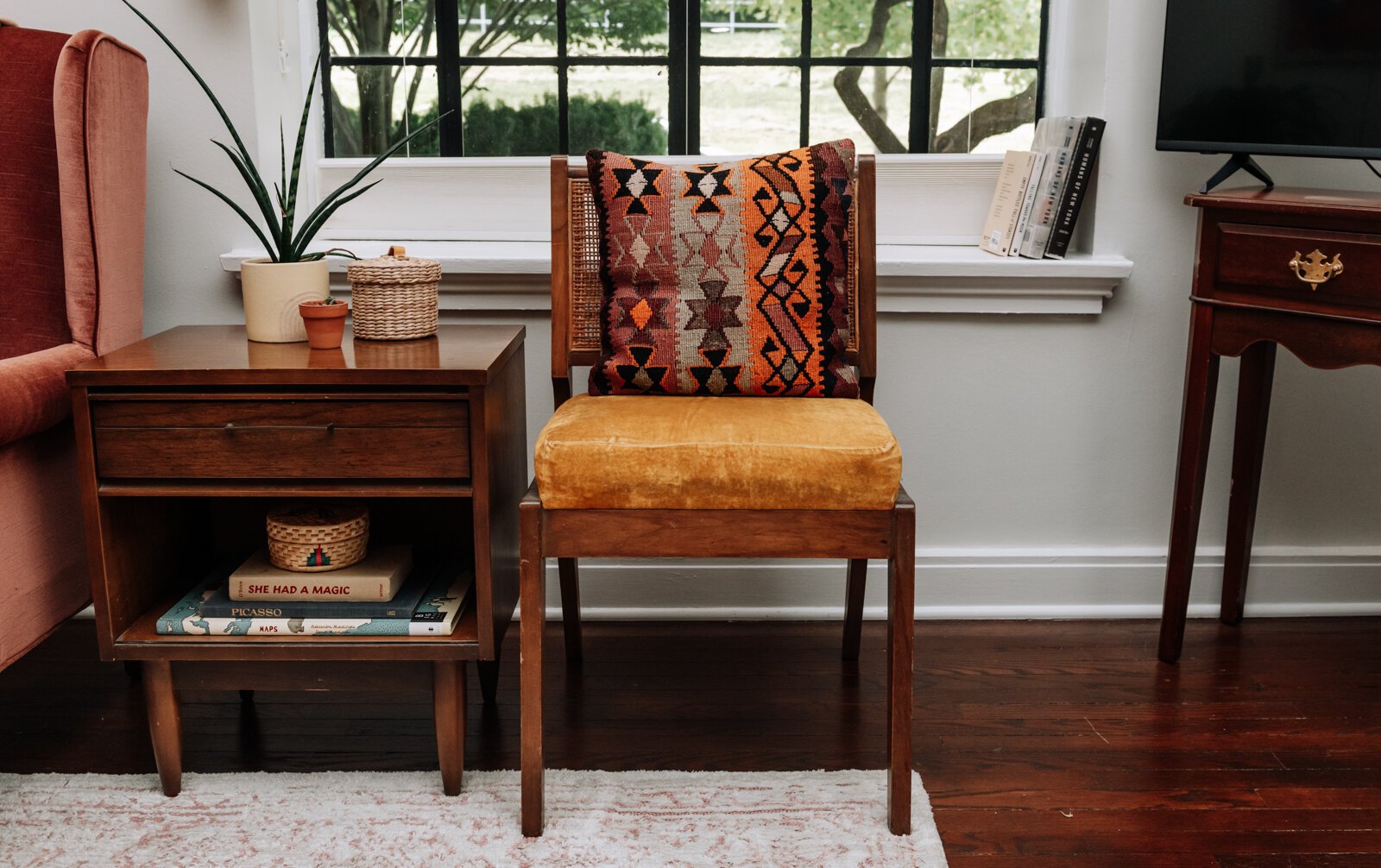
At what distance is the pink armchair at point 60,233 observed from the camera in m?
1.67

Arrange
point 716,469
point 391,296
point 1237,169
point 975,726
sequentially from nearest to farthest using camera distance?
point 716,469
point 391,296
point 975,726
point 1237,169

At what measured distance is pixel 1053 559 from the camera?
2309mm

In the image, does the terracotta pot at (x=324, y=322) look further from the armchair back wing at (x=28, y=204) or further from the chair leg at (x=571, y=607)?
the chair leg at (x=571, y=607)

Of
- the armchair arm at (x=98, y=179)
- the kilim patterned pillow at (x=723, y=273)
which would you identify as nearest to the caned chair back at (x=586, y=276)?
the kilim patterned pillow at (x=723, y=273)

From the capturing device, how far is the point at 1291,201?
5.89ft

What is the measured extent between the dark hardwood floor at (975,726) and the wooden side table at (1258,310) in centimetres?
20

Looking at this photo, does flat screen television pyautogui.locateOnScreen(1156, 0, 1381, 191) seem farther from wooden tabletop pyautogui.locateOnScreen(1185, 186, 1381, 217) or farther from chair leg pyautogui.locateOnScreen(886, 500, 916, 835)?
chair leg pyautogui.locateOnScreen(886, 500, 916, 835)

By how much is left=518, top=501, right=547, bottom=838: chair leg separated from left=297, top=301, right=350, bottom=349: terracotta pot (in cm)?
40

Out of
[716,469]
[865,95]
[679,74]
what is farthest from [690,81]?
[716,469]

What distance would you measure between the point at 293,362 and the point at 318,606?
0.34m

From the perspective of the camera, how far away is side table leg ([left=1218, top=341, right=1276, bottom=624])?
2146 mm

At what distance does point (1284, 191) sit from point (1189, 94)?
0.23 metres

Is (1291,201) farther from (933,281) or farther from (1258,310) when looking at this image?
(933,281)

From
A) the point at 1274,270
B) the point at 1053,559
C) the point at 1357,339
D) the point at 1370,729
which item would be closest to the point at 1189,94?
the point at 1274,270
